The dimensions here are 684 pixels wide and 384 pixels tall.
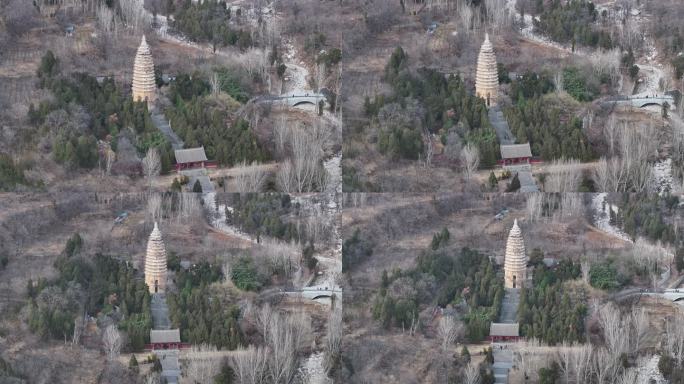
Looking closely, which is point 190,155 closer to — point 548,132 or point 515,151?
point 515,151

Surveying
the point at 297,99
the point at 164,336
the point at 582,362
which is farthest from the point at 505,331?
Answer: the point at 164,336

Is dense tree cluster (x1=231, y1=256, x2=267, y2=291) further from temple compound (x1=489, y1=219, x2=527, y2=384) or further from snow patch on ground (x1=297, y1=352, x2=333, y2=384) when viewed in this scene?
temple compound (x1=489, y1=219, x2=527, y2=384)

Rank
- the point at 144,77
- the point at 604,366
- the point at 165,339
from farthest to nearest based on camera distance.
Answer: the point at 144,77, the point at 165,339, the point at 604,366

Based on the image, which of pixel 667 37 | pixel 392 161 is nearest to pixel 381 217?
pixel 392 161

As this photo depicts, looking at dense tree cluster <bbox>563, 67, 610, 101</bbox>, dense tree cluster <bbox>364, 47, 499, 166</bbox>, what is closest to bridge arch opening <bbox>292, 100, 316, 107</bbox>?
dense tree cluster <bbox>364, 47, 499, 166</bbox>

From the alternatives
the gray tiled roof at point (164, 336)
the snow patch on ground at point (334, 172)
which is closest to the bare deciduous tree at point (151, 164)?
the gray tiled roof at point (164, 336)

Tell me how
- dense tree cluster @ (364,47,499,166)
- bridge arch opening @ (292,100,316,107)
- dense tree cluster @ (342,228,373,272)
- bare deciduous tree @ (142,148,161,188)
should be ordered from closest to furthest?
bare deciduous tree @ (142,148,161,188)
dense tree cluster @ (342,228,373,272)
dense tree cluster @ (364,47,499,166)
bridge arch opening @ (292,100,316,107)
